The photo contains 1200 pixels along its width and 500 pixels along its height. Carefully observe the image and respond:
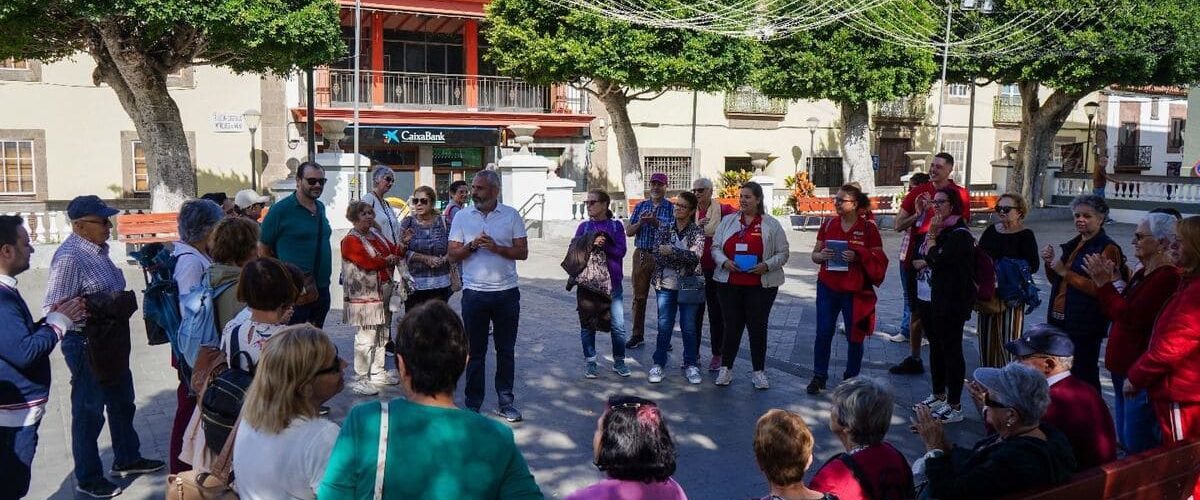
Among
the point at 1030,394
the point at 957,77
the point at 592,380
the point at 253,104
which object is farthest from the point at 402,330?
the point at 957,77

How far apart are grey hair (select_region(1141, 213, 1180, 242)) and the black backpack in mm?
4694

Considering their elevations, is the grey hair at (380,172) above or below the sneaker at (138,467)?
above

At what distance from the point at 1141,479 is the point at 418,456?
283cm

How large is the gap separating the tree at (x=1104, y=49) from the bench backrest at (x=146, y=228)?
1862 cm

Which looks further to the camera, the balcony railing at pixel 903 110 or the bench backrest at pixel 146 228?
the balcony railing at pixel 903 110

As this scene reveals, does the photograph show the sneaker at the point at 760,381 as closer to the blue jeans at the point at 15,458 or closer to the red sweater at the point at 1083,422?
the red sweater at the point at 1083,422

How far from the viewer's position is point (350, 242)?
278 inches

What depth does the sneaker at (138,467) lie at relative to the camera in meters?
5.44

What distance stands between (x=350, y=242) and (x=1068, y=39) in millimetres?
22094

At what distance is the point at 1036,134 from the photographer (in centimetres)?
2702

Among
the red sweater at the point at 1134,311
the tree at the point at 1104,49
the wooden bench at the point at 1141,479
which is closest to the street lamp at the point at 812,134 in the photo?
the tree at the point at 1104,49

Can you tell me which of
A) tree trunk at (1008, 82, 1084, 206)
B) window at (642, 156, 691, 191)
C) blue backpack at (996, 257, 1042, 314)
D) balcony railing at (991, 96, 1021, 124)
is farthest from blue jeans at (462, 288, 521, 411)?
balcony railing at (991, 96, 1021, 124)

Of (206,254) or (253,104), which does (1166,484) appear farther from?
(253,104)

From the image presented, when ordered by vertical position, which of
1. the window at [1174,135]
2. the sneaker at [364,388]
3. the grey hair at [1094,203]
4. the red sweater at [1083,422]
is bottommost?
the sneaker at [364,388]
